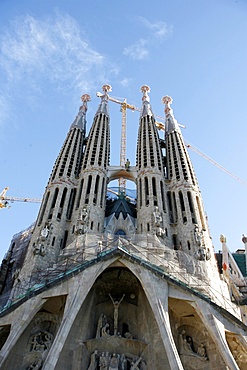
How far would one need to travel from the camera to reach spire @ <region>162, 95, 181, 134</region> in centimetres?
3541

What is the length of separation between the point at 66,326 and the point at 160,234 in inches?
387

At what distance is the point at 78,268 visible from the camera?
61.6 feet

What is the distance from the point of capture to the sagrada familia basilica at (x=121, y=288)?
1739 centimetres

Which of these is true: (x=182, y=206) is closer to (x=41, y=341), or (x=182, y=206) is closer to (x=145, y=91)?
(x=41, y=341)

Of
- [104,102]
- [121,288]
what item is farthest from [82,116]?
[121,288]

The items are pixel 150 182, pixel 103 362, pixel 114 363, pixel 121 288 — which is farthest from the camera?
pixel 150 182

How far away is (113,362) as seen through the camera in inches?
690

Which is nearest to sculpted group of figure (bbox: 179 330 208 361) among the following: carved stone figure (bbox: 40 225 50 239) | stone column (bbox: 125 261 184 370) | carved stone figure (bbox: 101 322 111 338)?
stone column (bbox: 125 261 184 370)

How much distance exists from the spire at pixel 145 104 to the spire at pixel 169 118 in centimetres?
202

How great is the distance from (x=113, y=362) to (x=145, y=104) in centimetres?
2923

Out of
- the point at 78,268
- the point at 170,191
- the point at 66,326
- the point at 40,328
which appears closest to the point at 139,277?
the point at 78,268

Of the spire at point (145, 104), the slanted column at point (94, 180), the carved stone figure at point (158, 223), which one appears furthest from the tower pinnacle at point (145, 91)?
the carved stone figure at point (158, 223)

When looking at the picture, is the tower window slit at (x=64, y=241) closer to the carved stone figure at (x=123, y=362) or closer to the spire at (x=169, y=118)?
the carved stone figure at (x=123, y=362)

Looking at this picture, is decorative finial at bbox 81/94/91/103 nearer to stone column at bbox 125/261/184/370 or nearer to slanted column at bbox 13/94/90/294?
slanted column at bbox 13/94/90/294
